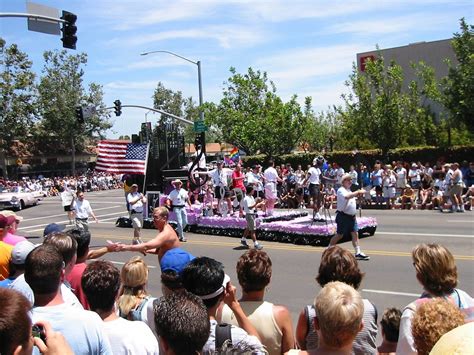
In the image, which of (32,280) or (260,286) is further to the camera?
(260,286)

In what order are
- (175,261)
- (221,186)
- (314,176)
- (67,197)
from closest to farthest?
(175,261), (314,176), (221,186), (67,197)

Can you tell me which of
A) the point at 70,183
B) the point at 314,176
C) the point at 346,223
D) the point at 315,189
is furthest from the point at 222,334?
the point at 70,183

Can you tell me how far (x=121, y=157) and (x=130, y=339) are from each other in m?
16.8

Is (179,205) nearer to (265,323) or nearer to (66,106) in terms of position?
(265,323)

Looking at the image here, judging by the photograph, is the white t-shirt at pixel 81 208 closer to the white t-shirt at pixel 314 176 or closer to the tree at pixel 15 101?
the white t-shirt at pixel 314 176

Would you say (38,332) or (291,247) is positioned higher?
(38,332)

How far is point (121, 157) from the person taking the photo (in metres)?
19.9

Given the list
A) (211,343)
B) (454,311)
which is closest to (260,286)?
(211,343)

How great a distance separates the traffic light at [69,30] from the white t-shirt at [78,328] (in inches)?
514

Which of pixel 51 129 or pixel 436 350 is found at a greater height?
pixel 51 129

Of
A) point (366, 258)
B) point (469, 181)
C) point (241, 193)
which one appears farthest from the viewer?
point (469, 181)

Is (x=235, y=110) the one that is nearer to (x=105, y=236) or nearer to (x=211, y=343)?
(x=105, y=236)

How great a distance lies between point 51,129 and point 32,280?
221 feet

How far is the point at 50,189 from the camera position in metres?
51.8
